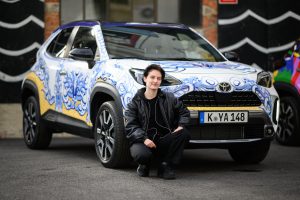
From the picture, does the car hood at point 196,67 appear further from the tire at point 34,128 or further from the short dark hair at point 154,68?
the tire at point 34,128

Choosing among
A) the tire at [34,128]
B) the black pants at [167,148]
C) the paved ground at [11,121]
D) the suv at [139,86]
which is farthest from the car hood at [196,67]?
the paved ground at [11,121]

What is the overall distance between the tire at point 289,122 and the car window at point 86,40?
352cm

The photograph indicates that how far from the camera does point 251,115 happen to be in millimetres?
8656

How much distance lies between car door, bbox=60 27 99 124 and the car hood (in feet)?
2.79

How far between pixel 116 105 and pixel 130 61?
0.56 meters

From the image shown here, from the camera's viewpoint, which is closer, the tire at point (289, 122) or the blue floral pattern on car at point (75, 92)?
the blue floral pattern on car at point (75, 92)

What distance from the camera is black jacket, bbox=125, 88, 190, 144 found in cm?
815

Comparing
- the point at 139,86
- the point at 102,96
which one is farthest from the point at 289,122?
the point at 139,86

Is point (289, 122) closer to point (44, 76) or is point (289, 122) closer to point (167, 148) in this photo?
point (44, 76)

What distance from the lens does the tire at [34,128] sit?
11.1 meters

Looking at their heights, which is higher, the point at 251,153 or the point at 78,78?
the point at 78,78

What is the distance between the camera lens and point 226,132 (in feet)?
28.2

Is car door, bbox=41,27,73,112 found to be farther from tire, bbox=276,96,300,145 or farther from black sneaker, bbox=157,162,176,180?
tire, bbox=276,96,300,145

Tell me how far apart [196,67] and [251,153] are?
147 cm
